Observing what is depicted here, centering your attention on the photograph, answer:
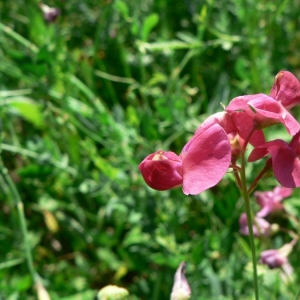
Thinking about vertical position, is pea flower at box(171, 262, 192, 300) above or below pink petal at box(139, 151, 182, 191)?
below

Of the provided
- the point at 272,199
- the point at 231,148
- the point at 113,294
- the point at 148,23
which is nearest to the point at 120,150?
the point at 148,23

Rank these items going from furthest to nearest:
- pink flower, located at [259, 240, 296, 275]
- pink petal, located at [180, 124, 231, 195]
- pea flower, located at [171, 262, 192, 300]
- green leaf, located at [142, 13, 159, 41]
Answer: green leaf, located at [142, 13, 159, 41], pink flower, located at [259, 240, 296, 275], pea flower, located at [171, 262, 192, 300], pink petal, located at [180, 124, 231, 195]

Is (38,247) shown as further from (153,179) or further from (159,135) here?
(153,179)

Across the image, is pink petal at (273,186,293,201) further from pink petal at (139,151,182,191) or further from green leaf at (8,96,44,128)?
green leaf at (8,96,44,128)

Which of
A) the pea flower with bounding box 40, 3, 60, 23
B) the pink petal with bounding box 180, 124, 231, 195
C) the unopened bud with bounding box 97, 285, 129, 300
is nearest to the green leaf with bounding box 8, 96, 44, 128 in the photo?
the pea flower with bounding box 40, 3, 60, 23

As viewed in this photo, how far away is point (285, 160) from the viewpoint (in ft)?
2.00

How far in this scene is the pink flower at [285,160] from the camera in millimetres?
594

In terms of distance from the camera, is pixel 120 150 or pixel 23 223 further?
pixel 120 150

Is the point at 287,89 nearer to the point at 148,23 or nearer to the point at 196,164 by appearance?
the point at 196,164

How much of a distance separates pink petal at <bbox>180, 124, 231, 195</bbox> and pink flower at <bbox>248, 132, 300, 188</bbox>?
0.21ft

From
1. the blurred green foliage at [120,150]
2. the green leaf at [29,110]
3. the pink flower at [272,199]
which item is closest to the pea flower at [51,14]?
the blurred green foliage at [120,150]

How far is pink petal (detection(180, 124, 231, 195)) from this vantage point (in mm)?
573

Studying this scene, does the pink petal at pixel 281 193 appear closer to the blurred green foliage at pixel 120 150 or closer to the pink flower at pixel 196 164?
the blurred green foliage at pixel 120 150

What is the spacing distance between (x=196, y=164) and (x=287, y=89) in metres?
0.15
